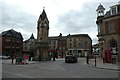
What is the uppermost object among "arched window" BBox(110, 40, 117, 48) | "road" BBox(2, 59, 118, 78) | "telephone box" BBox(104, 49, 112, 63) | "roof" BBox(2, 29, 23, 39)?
"roof" BBox(2, 29, 23, 39)

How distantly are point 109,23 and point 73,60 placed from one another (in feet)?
34.5

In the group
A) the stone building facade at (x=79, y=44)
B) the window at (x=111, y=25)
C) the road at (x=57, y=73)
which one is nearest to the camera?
the road at (x=57, y=73)

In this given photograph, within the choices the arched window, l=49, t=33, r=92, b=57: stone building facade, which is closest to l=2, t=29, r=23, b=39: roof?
l=49, t=33, r=92, b=57: stone building facade

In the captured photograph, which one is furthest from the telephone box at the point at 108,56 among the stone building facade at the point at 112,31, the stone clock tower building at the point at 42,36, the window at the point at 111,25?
the stone clock tower building at the point at 42,36

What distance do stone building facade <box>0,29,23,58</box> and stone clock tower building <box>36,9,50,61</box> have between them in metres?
36.4

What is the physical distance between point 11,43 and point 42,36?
41.8 m

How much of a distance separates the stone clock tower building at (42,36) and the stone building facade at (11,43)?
36371mm

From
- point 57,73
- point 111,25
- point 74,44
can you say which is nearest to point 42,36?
point 111,25

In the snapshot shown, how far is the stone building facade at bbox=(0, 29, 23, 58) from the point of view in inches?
3186

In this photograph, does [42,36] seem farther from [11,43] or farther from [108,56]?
[11,43]

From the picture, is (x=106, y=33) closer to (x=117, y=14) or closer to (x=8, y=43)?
(x=117, y=14)

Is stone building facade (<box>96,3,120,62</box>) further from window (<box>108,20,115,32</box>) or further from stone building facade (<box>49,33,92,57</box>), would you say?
stone building facade (<box>49,33,92,57</box>)

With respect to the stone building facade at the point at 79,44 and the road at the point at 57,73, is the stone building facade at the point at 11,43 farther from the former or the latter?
the road at the point at 57,73

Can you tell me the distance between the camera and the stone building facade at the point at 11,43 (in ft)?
266
